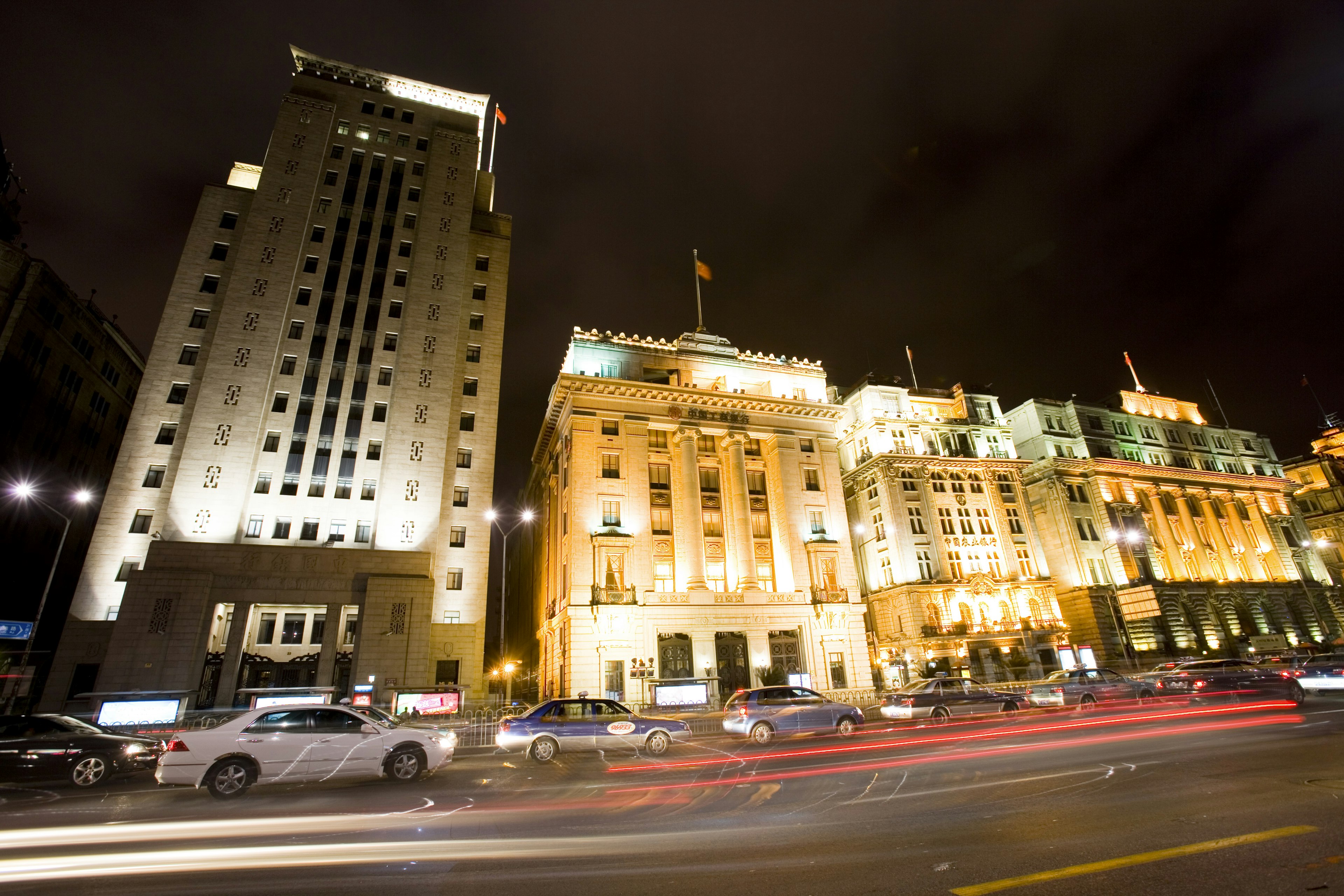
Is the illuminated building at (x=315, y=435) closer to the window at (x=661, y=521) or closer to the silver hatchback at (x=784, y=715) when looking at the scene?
the window at (x=661, y=521)

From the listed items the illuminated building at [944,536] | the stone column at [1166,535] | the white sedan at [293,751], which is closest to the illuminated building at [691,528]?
the illuminated building at [944,536]

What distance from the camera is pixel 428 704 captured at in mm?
29016

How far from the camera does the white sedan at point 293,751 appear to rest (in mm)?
11938

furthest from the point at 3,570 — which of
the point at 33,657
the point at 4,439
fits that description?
the point at 4,439

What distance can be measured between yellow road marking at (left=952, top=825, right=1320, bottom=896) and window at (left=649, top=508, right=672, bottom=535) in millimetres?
37998

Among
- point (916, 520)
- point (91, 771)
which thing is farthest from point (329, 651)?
point (916, 520)

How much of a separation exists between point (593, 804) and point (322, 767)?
642 centimetres

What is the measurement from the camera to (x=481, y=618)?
139ft

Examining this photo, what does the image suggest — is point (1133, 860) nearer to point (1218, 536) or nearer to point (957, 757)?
point (957, 757)

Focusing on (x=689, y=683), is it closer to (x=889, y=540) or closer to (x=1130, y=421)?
(x=889, y=540)

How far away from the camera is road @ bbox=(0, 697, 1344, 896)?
6.23 meters

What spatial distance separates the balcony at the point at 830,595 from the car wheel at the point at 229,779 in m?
37.3

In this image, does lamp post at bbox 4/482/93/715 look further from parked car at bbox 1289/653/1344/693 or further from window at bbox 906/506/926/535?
window at bbox 906/506/926/535

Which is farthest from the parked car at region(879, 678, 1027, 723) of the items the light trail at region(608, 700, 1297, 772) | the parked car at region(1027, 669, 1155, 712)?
the parked car at region(1027, 669, 1155, 712)
